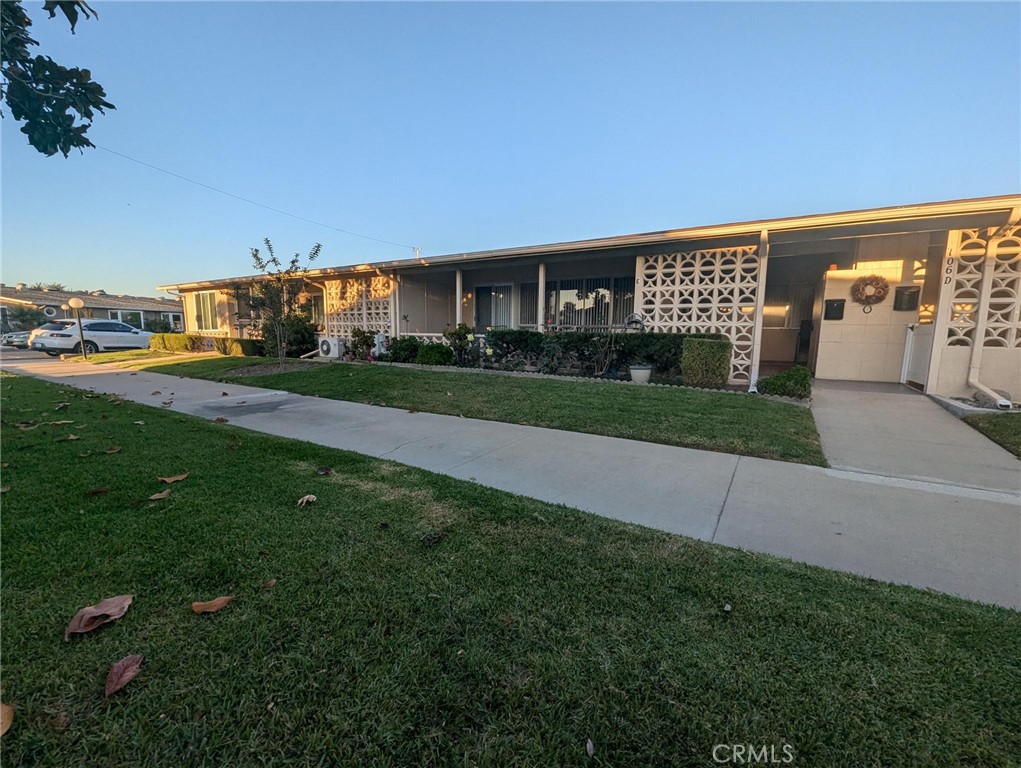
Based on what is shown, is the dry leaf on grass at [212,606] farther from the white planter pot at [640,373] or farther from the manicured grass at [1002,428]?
the white planter pot at [640,373]

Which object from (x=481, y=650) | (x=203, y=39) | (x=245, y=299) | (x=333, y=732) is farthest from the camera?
(x=245, y=299)

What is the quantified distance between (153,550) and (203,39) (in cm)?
1375

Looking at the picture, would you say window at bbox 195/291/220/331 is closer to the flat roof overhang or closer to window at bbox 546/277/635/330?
the flat roof overhang

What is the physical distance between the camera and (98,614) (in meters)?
1.74

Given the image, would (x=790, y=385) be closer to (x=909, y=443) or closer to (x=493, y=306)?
(x=909, y=443)

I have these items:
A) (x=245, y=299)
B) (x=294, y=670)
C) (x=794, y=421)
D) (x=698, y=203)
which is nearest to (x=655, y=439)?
(x=794, y=421)

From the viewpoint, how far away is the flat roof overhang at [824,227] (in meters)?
7.05

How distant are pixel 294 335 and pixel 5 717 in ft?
47.5

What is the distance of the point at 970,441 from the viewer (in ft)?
17.2

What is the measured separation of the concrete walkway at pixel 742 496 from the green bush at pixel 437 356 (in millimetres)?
5801

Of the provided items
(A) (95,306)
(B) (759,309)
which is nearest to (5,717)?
(B) (759,309)

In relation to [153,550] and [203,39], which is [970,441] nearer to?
[153,550]

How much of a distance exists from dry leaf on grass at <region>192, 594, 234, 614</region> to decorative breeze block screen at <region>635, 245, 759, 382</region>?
9473mm

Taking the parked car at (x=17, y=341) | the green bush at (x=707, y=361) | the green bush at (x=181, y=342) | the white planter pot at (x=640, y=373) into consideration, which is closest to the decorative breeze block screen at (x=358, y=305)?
the green bush at (x=181, y=342)
